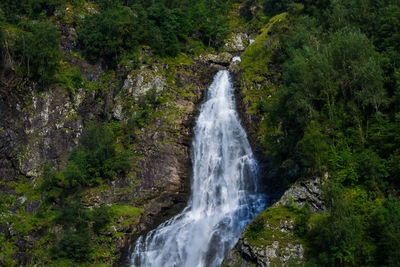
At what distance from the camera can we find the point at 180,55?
146 ft

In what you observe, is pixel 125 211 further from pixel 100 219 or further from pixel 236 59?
pixel 236 59

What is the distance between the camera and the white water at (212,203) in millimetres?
23547

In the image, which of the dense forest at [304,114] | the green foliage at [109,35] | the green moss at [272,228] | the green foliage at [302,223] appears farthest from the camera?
the green foliage at [109,35]

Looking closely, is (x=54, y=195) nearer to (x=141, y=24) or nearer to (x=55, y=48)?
(x=55, y=48)

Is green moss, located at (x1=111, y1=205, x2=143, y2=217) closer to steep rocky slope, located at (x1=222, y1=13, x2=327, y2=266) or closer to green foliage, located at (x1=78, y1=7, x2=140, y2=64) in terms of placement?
steep rocky slope, located at (x1=222, y1=13, x2=327, y2=266)

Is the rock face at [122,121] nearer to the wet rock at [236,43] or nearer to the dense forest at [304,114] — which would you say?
the dense forest at [304,114]

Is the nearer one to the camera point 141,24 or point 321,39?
point 321,39

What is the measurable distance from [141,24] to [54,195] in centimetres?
2485

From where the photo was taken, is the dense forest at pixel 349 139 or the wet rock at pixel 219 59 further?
the wet rock at pixel 219 59

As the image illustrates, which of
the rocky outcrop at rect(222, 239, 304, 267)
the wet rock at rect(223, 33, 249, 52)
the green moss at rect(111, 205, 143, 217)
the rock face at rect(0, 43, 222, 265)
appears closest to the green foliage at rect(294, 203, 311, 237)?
the rocky outcrop at rect(222, 239, 304, 267)

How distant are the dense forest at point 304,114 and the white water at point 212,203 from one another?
3098 millimetres

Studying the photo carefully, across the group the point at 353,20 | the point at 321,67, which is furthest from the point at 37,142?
the point at 353,20

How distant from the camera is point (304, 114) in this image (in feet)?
78.7

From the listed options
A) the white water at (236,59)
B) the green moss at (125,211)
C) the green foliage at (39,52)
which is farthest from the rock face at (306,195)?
the green foliage at (39,52)
